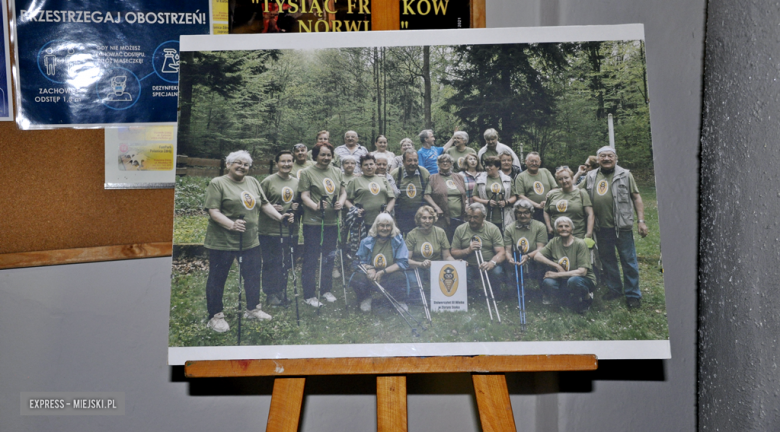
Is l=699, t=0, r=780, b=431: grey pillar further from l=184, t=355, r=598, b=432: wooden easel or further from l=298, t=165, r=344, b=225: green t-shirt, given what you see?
l=298, t=165, r=344, b=225: green t-shirt

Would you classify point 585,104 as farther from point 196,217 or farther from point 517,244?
point 196,217

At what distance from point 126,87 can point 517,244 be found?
1130 millimetres

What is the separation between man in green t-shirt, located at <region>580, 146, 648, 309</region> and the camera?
3.02 feet

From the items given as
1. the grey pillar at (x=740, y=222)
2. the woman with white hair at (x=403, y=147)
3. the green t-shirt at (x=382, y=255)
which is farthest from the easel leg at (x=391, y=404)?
the grey pillar at (x=740, y=222)

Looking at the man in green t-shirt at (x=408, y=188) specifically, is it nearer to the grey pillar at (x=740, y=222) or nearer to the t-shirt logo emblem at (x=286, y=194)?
the t-shirt logo emblem at (x=286, y=194)

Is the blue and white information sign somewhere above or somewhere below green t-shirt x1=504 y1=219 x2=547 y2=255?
above

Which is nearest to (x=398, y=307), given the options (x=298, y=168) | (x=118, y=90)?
(x=298, y=168)

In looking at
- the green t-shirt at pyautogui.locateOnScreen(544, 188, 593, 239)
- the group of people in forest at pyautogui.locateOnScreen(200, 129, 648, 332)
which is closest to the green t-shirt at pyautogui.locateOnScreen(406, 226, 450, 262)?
the group of people in forest at pyautogui.locateOnScreen(200, 129, 648, 332)

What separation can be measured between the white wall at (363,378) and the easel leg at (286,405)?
23.5 inches

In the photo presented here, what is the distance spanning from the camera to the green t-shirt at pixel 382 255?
92 cm

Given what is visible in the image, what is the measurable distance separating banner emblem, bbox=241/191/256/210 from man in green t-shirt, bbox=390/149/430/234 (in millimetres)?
278

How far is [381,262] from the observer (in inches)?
36.4

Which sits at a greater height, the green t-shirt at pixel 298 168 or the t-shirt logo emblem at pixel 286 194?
the green t-shirt at pixel 298 168

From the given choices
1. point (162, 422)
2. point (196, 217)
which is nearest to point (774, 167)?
point (196, 217)
